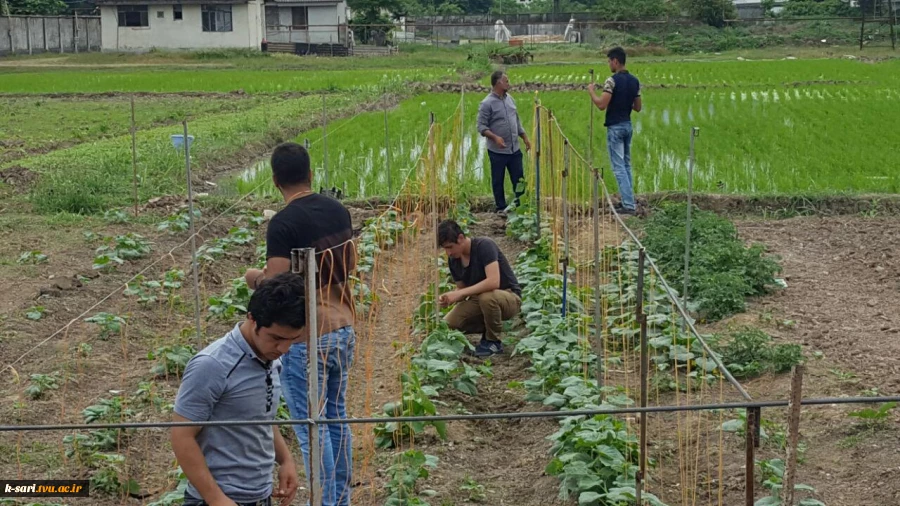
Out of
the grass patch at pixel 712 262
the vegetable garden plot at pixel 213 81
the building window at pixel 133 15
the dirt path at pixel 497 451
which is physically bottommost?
the dirt path at pixel 497 451

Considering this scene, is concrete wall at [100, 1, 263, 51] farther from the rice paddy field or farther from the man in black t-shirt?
the man in black t-shirt

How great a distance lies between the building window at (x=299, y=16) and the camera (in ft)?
165

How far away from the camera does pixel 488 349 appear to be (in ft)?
25.8

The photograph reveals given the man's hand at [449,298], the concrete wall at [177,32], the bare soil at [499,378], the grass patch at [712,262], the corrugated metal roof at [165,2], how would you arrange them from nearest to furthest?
the bare soil at [499,378]
the man's hand at [449,298]
the grass patch at [712,262]
the corrugated metal roof at [165,2]
the concrete wall at [177,32]

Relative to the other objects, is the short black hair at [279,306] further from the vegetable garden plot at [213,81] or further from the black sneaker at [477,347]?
the vegetable garden plot at [213,81]

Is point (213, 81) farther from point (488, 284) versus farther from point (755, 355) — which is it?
point (755, 355)

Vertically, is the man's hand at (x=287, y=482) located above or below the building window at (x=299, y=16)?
below

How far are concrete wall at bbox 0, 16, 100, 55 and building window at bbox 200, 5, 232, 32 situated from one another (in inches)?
226

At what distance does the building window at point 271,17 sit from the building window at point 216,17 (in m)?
3.80

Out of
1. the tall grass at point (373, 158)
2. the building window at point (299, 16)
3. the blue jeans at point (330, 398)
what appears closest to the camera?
the blue jeans at point (330, 398)

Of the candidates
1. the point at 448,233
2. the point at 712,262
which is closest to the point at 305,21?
the point at 712,262

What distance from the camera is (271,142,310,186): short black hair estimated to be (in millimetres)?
4799

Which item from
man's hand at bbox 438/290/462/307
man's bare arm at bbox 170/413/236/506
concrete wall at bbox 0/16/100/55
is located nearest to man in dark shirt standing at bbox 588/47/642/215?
man's hand at bbox 438/290/462/307

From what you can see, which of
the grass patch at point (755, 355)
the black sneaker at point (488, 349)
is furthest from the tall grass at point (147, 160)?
the grass patch at point (755, 355)
